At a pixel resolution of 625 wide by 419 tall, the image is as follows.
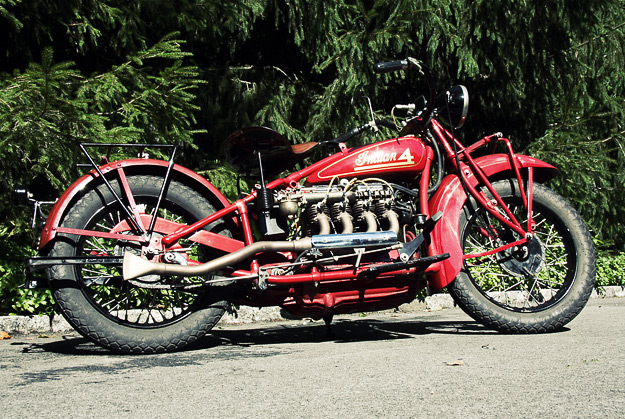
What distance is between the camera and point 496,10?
288 inches

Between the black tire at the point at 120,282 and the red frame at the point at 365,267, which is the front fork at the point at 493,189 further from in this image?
the black tire at the point at 120,282

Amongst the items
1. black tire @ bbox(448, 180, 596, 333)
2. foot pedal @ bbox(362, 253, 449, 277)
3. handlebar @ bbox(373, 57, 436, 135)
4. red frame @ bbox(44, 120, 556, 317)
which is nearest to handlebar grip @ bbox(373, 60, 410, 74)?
handlebar @ bbox(373, 57, 436, 135)

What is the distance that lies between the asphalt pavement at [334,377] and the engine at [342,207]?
711 mm

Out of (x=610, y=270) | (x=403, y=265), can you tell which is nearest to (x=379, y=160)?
(x=403, y=265)

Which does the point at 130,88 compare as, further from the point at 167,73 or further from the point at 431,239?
the point at 431,239

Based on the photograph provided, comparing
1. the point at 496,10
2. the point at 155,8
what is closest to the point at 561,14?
the point at 496,10

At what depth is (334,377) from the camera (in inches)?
112

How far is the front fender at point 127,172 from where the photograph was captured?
3.62 m

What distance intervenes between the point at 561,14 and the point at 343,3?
2.69 metres

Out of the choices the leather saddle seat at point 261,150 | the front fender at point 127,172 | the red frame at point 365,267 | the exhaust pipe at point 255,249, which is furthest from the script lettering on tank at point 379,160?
the front fender at point 127,172

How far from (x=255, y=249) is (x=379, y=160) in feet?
3.36

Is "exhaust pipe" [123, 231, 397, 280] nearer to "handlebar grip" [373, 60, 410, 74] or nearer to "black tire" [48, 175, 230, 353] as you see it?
"black tire" [48, 175, 230, 353]

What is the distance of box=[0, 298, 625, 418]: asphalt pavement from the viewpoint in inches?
91.1

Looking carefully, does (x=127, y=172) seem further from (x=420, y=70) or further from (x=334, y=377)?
(x=420, y=70)
